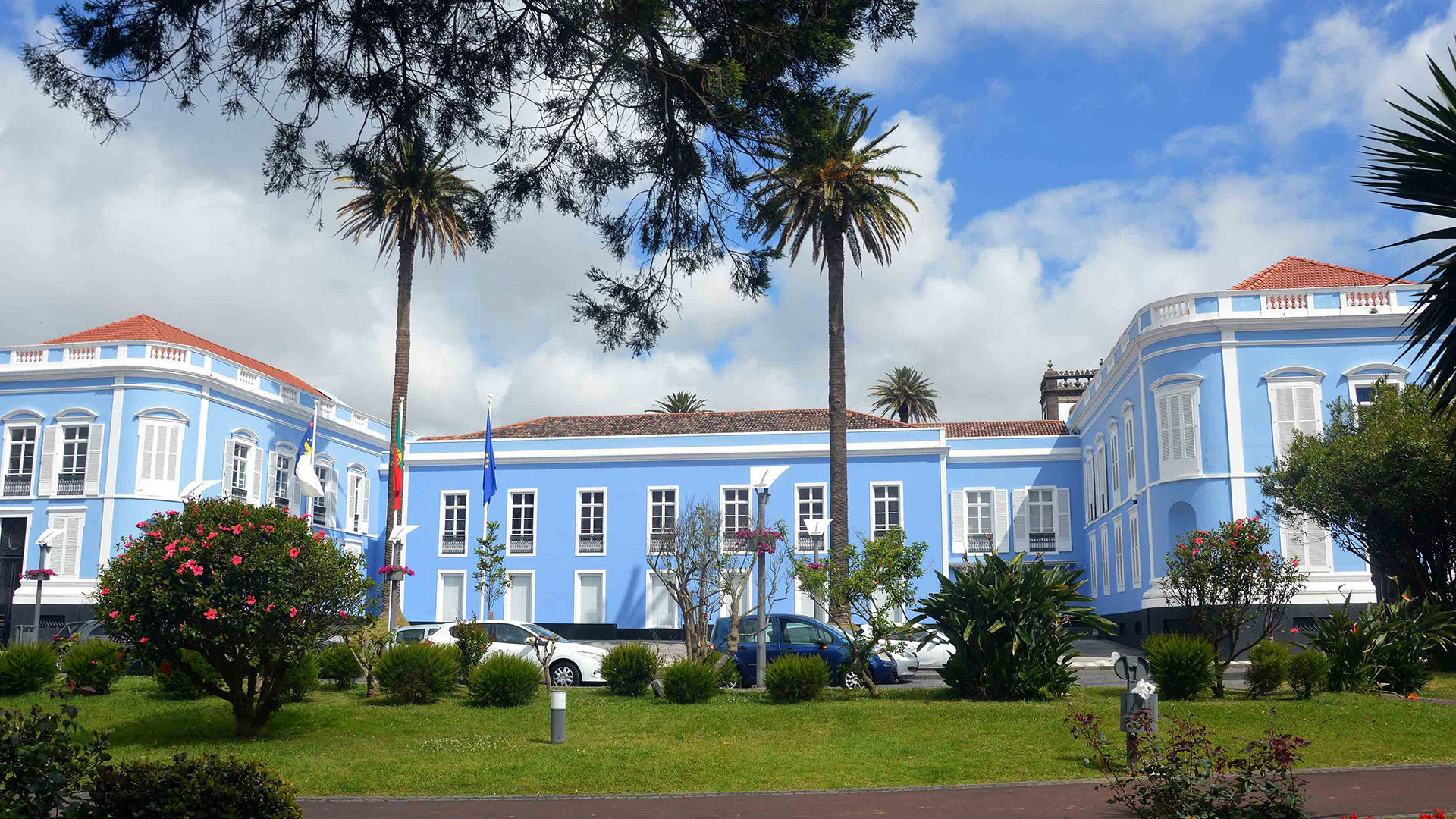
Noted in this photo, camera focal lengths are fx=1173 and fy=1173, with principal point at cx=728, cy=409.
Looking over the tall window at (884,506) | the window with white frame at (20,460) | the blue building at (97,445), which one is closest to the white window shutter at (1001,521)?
the tall window at (884,506)

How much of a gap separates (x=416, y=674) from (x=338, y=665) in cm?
247

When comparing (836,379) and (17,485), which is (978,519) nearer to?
(836,379)

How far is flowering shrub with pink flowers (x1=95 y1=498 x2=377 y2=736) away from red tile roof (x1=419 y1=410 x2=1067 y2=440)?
86.0 feet

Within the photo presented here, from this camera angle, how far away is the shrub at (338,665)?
1902 centimetres

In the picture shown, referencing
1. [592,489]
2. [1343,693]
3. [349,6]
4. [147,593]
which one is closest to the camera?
[349,6]

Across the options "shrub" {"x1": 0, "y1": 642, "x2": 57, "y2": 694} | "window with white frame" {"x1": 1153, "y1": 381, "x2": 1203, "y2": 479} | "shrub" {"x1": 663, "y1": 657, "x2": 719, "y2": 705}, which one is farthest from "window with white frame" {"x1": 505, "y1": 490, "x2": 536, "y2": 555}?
"shrub" {"x1": 663, "y1": 657, "x2": 719, "y2": 705}

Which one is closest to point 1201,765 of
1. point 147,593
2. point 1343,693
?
point 1343,693

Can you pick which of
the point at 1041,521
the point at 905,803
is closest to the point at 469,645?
the point at 905,803

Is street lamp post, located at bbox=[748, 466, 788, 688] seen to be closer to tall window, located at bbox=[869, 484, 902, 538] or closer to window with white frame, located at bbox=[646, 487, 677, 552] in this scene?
tall window, located at bbox=[869, 484, 902, 538]

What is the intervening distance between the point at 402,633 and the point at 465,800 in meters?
11.6

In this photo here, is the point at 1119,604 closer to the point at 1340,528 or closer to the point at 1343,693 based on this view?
the point at 1340,528

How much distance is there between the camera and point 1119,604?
34.6m

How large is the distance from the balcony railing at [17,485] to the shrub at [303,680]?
22.3 meters

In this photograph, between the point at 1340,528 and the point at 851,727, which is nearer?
the point at 851,727
